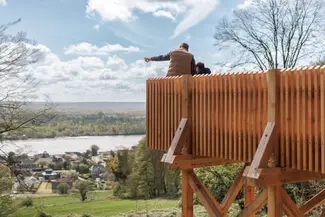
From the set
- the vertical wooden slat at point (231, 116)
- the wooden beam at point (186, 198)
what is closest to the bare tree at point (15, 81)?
the wooden beam at point (186, 198)

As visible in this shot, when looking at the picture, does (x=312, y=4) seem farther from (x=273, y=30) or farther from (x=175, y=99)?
(x=175, y=99)

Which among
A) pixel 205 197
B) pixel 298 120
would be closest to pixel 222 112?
pixel 298 120

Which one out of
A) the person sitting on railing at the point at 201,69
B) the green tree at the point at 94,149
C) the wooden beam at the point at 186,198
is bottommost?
the green tree at the point at 94,149

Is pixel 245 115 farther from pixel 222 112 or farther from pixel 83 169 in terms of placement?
pixel 83 169

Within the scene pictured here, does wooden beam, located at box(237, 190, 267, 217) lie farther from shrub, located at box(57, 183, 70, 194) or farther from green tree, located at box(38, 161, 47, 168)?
green tree, located at box(38, 161, 47, 168)

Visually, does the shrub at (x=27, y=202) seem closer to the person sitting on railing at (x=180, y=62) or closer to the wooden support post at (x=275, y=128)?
the person sitting on railing at (x=180, y=62)

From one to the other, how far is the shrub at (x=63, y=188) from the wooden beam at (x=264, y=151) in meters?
34.6

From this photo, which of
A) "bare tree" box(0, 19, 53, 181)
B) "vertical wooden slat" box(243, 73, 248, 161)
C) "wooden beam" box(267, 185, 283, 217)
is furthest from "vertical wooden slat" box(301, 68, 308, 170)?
"bare tree" box(0, 19, 53, 181)

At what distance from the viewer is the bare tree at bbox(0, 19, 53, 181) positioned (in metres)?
10.6

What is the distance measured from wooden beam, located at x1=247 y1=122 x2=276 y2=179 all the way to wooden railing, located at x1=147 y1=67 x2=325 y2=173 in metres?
0.13

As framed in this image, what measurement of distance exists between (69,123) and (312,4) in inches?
1023

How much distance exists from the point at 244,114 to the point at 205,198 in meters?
1.63

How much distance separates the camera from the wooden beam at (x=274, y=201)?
446cm

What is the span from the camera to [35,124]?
1209 cm
